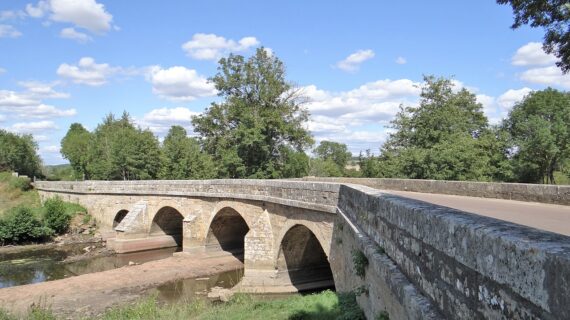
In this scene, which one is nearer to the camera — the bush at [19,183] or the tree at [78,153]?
the bush at [19,183]

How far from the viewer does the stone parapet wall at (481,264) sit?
2.30m

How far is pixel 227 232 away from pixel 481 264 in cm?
2158

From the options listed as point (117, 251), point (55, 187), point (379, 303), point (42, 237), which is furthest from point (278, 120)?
point (379, 303)

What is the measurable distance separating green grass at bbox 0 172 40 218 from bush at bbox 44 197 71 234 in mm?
14365

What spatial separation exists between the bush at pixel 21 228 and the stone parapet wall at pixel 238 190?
467 cm

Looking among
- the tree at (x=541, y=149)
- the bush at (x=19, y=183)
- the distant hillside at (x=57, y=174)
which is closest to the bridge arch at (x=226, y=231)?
the tree at (x=541, y=149)

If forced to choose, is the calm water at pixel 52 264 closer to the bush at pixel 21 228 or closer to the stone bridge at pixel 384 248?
the bush at pixel 21 228

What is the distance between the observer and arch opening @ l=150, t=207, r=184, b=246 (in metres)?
27.6

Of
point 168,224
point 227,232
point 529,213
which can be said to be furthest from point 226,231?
point 529,213

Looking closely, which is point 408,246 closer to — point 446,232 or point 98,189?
point 446,232

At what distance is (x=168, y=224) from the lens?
2856 cm

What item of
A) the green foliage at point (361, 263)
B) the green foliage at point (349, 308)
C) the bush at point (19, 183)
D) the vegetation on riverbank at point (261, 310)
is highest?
the bush at point (19, 183)

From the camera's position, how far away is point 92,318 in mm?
14070

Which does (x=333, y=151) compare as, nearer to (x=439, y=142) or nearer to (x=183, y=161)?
(x=183, y=161)
